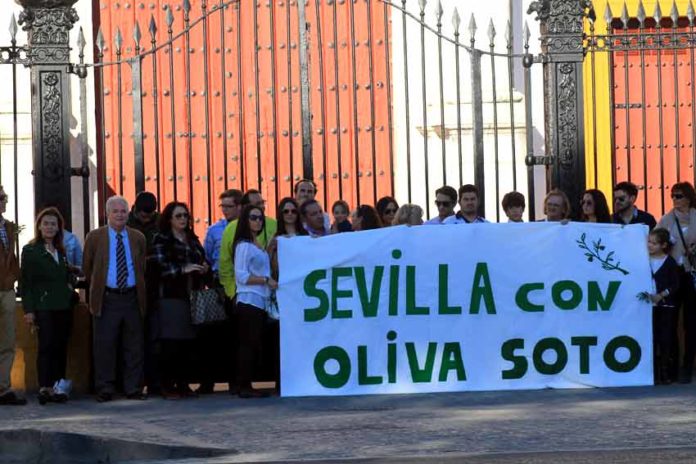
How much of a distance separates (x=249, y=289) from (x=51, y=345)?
5.14ft

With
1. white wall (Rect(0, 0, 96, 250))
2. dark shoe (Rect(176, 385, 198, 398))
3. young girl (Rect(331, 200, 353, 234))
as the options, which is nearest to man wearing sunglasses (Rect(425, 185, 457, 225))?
young girl (Rect(331, 200, 353, 234))

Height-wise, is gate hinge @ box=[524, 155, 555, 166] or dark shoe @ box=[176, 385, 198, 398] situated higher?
gate hinge @ box=[524, 155, 555, 166]

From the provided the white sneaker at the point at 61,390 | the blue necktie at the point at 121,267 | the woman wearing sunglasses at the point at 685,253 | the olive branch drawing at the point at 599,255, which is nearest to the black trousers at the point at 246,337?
the blue necktie at the point at 121,267

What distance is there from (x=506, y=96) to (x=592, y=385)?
17.0 ft

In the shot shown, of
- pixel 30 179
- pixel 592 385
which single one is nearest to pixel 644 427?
pixel 592 385

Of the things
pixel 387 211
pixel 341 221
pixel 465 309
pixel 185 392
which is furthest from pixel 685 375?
pixel 185 392

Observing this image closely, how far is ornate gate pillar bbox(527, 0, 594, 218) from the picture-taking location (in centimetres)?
1627

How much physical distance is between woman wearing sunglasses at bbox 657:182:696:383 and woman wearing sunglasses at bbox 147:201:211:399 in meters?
3.74

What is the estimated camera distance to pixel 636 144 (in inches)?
806

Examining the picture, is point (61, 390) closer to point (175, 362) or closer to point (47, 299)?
point (47, 299)

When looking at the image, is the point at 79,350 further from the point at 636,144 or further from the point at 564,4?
the point at 636,144

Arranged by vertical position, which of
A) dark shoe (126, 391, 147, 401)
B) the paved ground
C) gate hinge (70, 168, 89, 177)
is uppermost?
gate hinge (70, 168, 89, 177)

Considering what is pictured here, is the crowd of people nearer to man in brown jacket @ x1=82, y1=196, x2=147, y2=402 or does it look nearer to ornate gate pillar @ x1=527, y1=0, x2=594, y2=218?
man in brown jacket @ x1=82, y1=196, x2=147, y2=402

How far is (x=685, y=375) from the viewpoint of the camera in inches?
611
